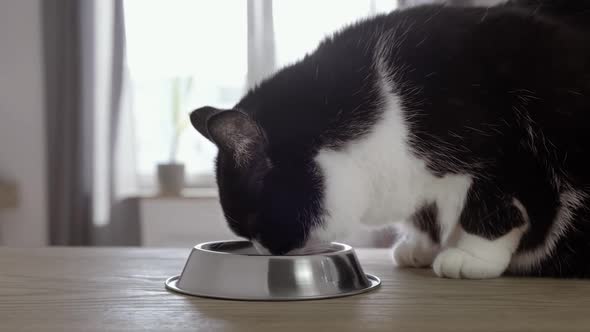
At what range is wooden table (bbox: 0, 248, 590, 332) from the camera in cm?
62

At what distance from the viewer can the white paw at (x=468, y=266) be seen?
919 millimetres

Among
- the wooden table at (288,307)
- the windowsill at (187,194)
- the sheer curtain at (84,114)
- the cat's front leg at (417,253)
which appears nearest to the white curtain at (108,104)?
the sheer curtain at (84,114)

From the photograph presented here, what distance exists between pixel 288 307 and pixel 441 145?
14.2 inches

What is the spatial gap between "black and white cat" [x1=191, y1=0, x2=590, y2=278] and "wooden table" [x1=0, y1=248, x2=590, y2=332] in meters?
0.09

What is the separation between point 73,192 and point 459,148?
2127 mm

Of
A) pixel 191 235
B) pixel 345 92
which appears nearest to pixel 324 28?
pixel 191 235

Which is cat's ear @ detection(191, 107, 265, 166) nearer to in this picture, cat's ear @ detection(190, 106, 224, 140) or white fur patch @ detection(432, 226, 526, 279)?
cat's ear @ detection(190, 106, 224, 140)

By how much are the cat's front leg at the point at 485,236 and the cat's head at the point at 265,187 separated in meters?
0.21

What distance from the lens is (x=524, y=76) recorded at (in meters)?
0.90

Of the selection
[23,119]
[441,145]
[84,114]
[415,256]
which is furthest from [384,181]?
[23,119]

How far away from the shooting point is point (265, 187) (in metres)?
0.87

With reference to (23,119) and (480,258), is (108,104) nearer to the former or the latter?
(23,119)

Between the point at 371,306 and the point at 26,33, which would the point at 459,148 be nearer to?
the point at 371,306

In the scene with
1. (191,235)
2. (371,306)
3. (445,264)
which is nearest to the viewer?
(371,306)
